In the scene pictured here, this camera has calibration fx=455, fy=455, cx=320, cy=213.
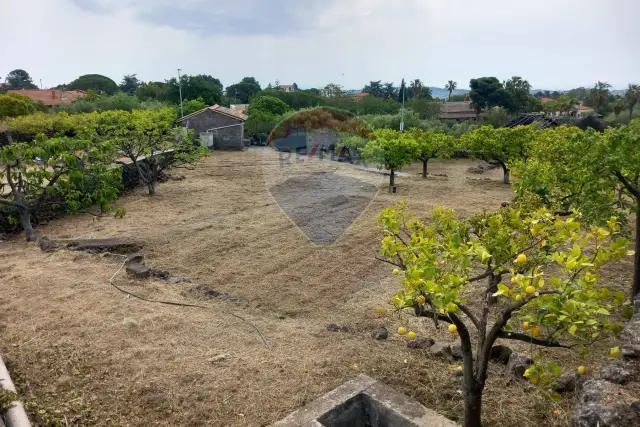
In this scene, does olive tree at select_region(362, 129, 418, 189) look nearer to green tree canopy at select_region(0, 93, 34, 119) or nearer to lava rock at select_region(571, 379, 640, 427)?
lava rock at select_region(571, 379, 640, 427)

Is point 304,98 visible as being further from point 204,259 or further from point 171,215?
point 204,259

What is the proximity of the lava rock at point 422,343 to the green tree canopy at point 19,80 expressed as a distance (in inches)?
3473

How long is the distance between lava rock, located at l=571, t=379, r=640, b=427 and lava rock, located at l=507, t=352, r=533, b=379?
4.35 ft

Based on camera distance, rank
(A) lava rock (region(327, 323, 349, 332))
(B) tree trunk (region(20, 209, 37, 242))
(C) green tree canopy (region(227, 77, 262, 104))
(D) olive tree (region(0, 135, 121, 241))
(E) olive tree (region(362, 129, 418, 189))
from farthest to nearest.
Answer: (C) green tree canopy (region(227, 77, 262, 104))
(E) olive tree (region(362, 129, 418, 189))
(B) tree trunk (region(20, 209, 37, 242))
(D) olive tree (region(0, 135, 121, 241))
(A) lava rock (region(327, 323, 349, 332))

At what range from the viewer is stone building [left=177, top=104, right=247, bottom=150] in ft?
75.9

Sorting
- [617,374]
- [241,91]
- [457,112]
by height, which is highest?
[241,91]

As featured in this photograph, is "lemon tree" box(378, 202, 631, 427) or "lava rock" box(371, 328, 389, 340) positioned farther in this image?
"lava rock" box(371, 328, 389, 340)

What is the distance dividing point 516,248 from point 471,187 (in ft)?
41.7

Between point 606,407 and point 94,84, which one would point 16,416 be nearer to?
point 606,407

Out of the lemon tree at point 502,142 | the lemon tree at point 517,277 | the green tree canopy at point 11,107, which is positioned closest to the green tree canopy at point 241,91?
the green tree canopy at point 11,107

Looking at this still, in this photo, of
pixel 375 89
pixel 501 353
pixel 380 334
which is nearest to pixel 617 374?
pixel 501 353

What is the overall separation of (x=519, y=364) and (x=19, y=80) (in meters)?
92.0

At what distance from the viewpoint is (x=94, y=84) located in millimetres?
60188

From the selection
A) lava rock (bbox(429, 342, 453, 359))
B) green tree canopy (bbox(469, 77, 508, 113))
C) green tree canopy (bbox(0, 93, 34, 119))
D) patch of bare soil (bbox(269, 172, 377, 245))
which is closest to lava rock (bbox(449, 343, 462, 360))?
lava rock (bbox(429, 342, 453, 359))
